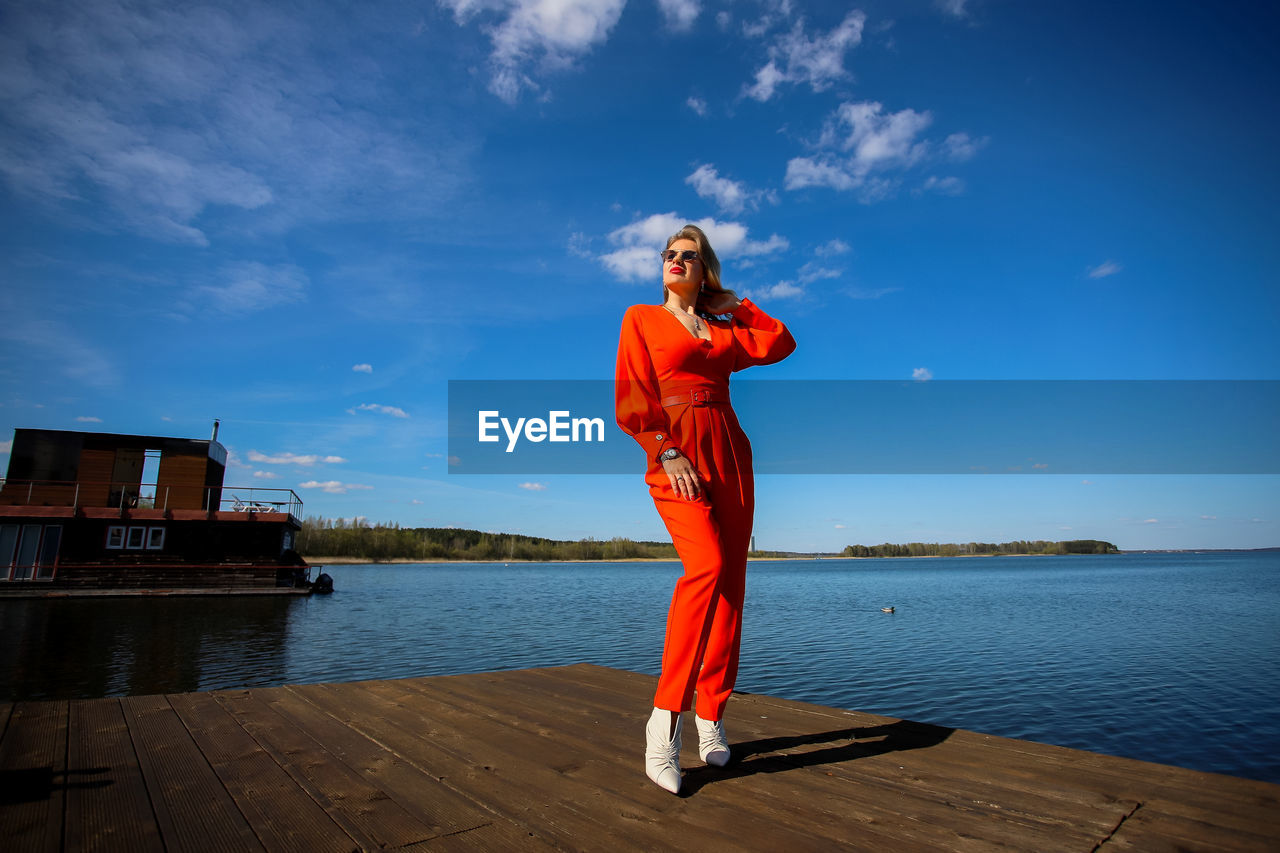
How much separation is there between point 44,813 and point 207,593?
2580cm

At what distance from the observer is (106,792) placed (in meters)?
2.10

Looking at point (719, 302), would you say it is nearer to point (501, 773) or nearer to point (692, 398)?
point (692, 398)

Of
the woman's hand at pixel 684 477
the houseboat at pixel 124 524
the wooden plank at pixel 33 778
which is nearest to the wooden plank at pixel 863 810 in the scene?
the woman's hand at pixel 684 477

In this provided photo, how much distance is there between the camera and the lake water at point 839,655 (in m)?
8.73

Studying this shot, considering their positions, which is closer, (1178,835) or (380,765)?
(1178,835)

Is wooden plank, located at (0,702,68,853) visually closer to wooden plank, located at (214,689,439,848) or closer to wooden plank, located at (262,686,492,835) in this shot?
wooden plank, located at (214,689,439,848)

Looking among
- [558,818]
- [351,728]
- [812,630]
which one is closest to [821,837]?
[558,818]

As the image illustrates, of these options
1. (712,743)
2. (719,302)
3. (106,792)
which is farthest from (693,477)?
(106,792)

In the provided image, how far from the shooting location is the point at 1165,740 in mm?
7848

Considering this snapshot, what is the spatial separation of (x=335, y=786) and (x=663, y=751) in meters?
1.09

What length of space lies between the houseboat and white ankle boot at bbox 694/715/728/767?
26348 millimetres

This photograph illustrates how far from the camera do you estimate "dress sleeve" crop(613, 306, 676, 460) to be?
2.49 meters

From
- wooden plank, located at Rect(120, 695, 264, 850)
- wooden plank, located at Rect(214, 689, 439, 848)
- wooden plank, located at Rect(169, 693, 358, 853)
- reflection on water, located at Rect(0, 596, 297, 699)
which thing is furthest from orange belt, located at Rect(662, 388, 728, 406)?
reflection on water, located at Rect(0, 596, 297, 699)

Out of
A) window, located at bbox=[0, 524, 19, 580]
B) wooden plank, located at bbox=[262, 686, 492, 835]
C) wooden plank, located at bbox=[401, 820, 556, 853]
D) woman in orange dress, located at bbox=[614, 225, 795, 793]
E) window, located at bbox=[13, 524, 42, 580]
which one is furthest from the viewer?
window, located at bbox=[13, 524, 42, 580]
